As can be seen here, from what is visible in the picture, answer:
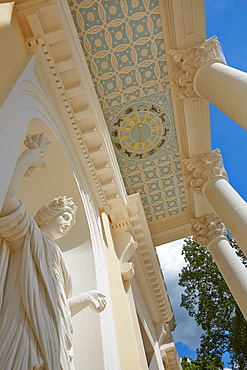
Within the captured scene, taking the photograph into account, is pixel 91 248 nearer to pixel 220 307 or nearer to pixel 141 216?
pixel 141 216

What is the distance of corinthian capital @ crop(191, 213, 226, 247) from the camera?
29.1ft

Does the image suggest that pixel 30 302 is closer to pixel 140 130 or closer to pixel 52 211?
pixel 52 211

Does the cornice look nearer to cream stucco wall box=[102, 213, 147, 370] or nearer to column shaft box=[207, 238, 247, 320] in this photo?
cream stucco wall box=[102, 213, 147, 370]

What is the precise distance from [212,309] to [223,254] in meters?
10.1

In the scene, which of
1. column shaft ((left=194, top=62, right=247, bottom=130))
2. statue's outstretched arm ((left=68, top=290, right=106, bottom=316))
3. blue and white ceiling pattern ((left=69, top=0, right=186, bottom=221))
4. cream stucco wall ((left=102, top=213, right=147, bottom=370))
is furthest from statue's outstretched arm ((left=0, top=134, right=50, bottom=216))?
blue and white ceiling pattern ((left=69, top=0, right=186, bottom=221))

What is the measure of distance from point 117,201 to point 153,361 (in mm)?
5991

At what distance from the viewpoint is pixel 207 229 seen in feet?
30.5

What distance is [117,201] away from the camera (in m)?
6.76

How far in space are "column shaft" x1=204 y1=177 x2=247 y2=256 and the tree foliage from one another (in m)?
9.10

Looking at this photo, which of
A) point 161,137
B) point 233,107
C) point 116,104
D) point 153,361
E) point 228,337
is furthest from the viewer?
point 228,337

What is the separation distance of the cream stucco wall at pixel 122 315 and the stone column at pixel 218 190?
2.24 meters

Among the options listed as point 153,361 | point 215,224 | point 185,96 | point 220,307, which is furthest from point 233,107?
point 220,307

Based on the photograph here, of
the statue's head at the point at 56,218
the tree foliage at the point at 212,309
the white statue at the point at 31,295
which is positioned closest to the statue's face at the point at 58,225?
the statue's head at the point at 56,218

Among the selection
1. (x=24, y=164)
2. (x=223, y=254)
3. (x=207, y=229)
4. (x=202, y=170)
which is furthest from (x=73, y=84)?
(x=207, y=229)
